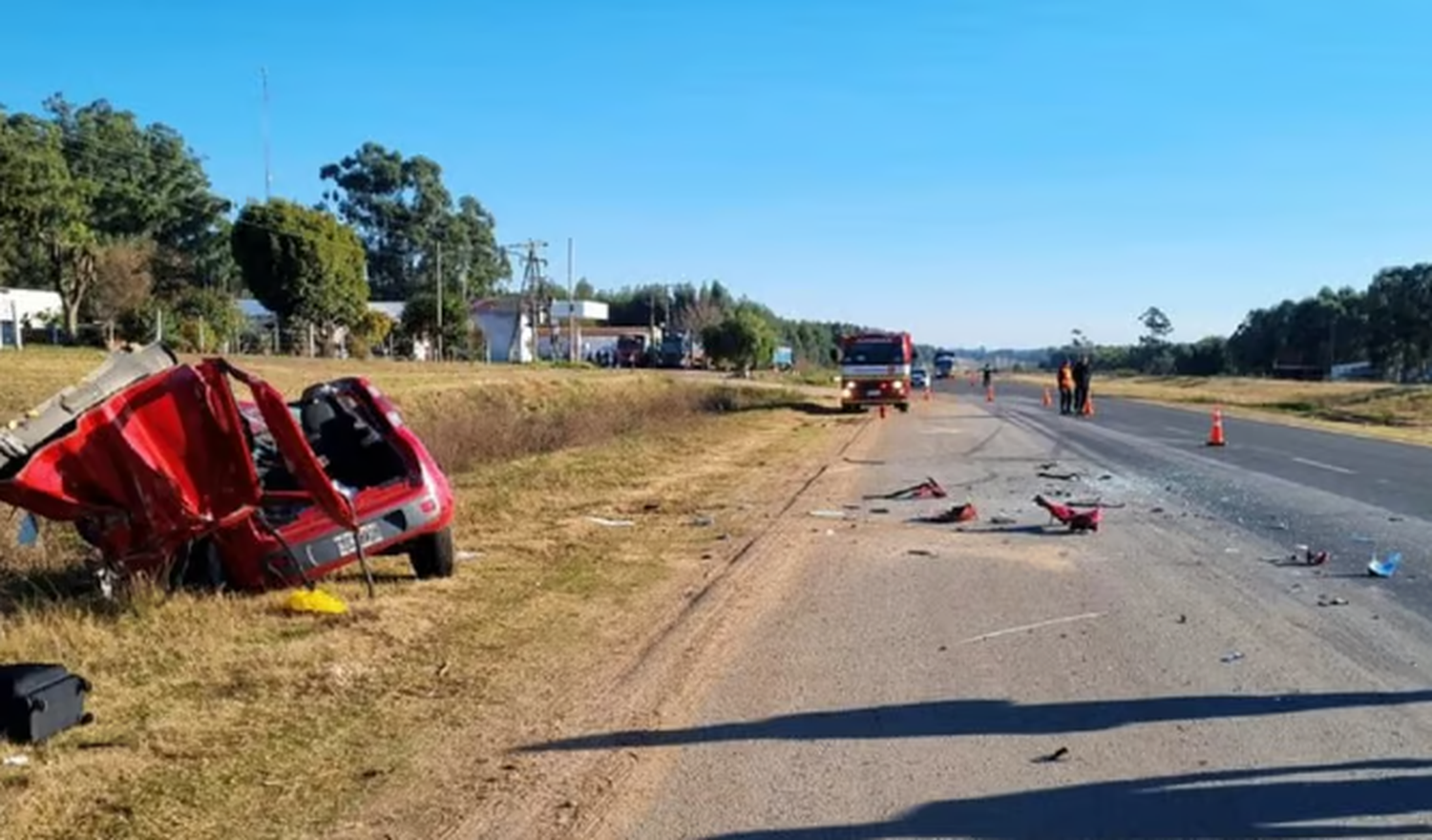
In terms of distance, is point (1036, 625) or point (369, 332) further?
point (369, 332)

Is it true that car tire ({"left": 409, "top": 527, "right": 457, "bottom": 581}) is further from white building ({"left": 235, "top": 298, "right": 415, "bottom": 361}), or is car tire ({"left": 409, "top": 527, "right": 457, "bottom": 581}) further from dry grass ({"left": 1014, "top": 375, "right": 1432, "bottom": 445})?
white building ({"left": 235, "top": 298, "right": 415, "bottom": 361})

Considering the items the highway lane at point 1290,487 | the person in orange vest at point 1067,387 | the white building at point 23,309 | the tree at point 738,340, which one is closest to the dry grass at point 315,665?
the highway lane at point 1290,487

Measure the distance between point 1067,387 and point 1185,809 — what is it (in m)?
36.5

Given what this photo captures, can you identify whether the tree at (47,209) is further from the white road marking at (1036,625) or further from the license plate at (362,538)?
the white road marking at (1036,625)

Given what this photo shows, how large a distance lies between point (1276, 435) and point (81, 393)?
27.0 meters

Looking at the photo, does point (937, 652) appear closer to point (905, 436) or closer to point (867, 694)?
point (867, 694)

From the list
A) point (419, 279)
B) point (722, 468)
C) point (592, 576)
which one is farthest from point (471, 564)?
point (419, 279)

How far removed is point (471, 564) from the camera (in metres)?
9.80

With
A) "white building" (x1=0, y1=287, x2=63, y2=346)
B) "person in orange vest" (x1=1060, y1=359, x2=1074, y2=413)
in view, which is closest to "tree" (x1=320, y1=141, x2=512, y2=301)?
"white building" (x1=0, y1=287, x2=63, y2=346)

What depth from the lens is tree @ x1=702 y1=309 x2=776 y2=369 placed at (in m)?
80.5

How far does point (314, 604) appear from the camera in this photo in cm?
777

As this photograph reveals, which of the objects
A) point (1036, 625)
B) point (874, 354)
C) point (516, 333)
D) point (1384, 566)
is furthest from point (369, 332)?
point (1036, 625)

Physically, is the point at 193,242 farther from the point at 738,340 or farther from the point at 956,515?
the point at 956,515

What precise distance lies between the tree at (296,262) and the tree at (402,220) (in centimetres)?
Result: 5318
